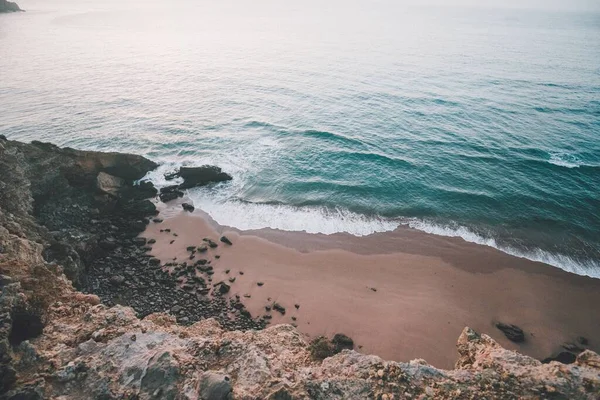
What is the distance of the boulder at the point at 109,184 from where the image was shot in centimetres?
2484

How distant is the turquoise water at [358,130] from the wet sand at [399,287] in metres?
2.02

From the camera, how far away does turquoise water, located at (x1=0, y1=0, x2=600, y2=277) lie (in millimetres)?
26172

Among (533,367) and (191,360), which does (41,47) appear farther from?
(533,367)

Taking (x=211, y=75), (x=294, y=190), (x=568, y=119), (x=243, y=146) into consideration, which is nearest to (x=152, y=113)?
(x=243, y=146)

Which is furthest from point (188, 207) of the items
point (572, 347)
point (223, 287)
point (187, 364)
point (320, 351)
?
point (572, 347)

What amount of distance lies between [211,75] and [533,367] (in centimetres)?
7088

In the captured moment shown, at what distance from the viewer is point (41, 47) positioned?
85.1m

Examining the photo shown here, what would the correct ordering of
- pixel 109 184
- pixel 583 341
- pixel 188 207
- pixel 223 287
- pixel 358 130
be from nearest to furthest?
pixel 583 341 → pixel 223 287 → pixel 109 184 → pixel 188 207 → pixel 358 130

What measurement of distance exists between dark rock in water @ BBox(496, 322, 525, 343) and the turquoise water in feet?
24.8

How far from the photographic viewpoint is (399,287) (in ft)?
63.8

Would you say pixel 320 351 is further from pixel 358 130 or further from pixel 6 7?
pixel 6 7

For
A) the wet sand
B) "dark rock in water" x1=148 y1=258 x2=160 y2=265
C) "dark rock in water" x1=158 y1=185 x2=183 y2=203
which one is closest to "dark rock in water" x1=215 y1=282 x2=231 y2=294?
the wet sand

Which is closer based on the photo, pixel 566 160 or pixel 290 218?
pixel 290 218

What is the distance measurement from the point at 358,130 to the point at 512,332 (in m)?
29.5
